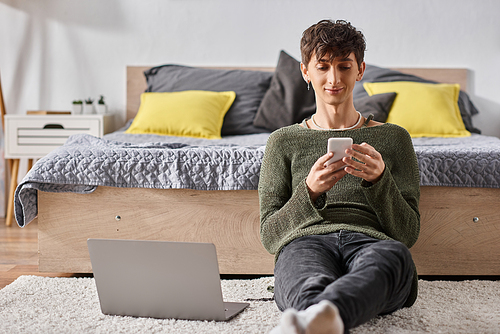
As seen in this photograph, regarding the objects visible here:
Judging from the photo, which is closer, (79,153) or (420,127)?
(79,153)

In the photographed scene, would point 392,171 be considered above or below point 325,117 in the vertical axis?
below

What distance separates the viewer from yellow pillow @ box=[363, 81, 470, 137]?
8.20 feet

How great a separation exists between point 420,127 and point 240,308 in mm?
1545

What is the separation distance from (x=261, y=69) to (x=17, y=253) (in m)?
1.83

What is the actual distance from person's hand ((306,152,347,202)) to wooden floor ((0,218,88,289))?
1068 millimetres

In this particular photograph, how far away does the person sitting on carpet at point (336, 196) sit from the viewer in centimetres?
109

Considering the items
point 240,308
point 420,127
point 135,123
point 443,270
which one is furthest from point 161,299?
point 420,127

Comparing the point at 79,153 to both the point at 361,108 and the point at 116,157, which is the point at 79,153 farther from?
the point at 361,108

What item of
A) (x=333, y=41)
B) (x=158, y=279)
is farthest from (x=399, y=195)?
(x=158, y=279)

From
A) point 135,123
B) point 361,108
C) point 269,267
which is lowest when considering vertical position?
point 269,267

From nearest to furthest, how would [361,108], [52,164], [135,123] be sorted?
[52,164] < [361,108] < [135,123]

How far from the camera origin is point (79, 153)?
5.68ft

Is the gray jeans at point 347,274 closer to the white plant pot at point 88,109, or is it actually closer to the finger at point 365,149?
the finger at point 365,149

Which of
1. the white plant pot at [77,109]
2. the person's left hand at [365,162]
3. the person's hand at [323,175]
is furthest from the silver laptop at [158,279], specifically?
the white plant pot at [77,109]
